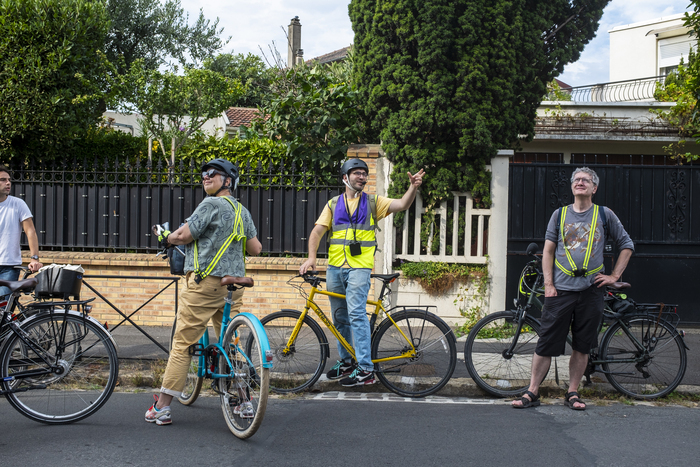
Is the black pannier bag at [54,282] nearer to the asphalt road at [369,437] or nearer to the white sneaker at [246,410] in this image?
the asphalt road at [369,437]

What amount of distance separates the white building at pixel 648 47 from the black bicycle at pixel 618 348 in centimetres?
2136

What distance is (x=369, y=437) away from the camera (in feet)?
14.0

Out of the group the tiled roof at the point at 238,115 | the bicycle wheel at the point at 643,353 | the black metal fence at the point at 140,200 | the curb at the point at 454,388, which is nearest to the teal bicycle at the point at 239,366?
the curb at the point at 454,388

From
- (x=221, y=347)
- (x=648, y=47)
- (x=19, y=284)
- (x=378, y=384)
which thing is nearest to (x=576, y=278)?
(x=378, y=384)

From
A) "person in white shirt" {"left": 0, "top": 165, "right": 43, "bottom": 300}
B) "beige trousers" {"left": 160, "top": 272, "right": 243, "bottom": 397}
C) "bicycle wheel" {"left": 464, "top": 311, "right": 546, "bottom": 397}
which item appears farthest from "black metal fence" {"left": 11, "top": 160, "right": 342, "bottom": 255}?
"beige trousers" {"left": 160, "top": 272, "right": 243, "bottom": 397}

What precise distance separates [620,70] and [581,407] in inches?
999

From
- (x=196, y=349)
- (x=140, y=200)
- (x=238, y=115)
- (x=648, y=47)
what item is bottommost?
(x=196, y=349)

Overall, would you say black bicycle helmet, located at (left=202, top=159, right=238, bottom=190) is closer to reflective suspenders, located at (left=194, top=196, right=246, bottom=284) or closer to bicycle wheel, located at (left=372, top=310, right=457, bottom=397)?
reflective suspenders, located at (left=194, top=196, right=246, bottom=284)

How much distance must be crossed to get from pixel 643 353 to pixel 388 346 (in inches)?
87.6

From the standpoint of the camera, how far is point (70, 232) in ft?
28.7

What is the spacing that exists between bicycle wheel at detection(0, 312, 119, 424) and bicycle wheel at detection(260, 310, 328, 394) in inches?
54.1

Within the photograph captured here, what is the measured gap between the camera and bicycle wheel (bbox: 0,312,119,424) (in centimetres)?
441

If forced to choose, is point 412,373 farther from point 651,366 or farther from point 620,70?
point 620,70

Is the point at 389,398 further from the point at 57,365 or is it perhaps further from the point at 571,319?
the point at 57,365
